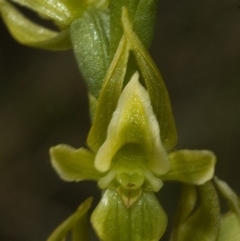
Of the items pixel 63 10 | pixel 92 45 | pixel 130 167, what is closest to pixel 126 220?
pixel 130 167

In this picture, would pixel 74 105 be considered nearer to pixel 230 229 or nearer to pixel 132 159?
pixel 230 229

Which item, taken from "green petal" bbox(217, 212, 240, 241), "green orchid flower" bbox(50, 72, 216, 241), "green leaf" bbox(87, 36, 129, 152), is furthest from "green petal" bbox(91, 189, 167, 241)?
"green petal" bbox(217, 212, 240, 241)

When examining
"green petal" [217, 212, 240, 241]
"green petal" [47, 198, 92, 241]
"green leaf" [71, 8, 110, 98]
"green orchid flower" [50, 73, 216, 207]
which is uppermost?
"green leaf" [71, 8, 110, 98]

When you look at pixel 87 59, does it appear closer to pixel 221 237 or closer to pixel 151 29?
pixel 151 29

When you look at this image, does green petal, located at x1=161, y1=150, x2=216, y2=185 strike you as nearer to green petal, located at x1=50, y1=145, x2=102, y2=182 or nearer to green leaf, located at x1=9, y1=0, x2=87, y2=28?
green petal, located at x1=50, y1=145, x2=102, y2=182

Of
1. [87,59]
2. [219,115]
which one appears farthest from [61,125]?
[87,59]

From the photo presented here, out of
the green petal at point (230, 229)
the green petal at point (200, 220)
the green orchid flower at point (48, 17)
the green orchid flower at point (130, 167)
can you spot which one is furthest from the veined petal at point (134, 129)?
the green orchid flower at point (48, 17)

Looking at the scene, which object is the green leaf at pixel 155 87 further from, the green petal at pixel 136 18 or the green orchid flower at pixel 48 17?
the green orchid flower at pixel 48 17
